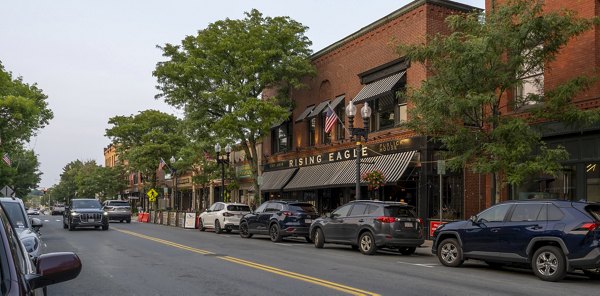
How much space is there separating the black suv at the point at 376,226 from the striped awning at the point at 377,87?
8076 millimetres

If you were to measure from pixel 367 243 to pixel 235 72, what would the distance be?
615 inches

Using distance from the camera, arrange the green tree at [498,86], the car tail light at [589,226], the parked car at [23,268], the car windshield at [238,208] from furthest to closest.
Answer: the car windshield at [238,208] < the green tree at [498,86] < the car tail light at [589,226] < the parked car at [23,268]

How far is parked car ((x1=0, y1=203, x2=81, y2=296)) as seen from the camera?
3004mm

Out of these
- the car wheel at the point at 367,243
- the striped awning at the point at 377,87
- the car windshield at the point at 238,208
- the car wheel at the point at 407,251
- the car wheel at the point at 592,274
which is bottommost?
the car wheel at the point at 407,251

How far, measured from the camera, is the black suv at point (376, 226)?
664 inches

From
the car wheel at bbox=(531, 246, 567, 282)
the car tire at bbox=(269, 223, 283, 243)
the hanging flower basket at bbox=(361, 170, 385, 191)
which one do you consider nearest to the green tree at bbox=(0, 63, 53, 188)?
Result: the car tire at bbox=(269, 223, 283, 243)

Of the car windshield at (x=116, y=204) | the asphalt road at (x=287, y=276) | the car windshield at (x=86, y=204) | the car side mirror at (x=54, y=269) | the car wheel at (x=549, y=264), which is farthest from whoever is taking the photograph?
the car windshield at (x=116, y=204)

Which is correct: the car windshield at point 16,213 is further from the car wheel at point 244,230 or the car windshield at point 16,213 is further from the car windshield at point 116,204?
the car windshield at point 116,204

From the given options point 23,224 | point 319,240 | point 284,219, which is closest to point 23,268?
point 23,224

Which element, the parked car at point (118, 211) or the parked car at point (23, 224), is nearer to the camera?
the parked car at point (23, 224)

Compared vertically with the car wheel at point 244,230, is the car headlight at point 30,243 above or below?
above

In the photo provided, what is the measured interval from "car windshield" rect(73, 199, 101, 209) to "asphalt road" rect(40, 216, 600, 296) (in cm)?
1296

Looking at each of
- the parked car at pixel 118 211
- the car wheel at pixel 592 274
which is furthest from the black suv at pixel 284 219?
the parked car at pixel 118 211

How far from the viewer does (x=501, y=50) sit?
52.0 feet
